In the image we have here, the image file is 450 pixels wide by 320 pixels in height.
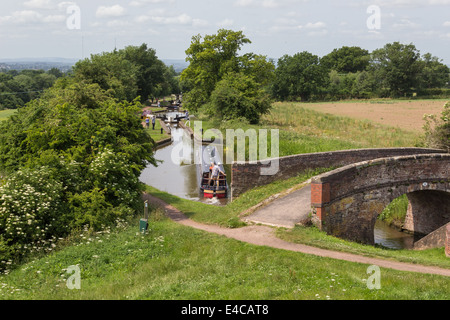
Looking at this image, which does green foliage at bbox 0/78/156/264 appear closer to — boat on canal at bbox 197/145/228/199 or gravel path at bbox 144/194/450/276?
gravel path at bbox 144/194/450/276

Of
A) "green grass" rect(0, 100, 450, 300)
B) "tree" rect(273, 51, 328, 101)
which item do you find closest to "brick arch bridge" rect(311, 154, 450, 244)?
"green grass" rect(0, 100, 450, 300)

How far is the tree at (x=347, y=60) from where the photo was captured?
98.4 metres

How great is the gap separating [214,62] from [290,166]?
29.5 m

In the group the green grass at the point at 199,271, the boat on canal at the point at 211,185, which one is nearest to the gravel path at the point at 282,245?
the green grass at the point at 199,271

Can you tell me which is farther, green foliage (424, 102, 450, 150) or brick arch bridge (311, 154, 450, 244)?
green foliage (424, 102, 450, 150)

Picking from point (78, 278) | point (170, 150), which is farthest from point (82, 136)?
point (170, 150)

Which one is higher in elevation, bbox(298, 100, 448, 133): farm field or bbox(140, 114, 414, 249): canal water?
bbox(298, 100, 448, 133): farm field

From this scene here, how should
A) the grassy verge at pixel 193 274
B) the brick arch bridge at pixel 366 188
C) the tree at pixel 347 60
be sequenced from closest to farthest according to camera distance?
the grassy verge at pixel 193 274 < the brick arch bridge at pixel 366 188 < the tree at pixel 347 60

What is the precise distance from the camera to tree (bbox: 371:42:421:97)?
69.6 m

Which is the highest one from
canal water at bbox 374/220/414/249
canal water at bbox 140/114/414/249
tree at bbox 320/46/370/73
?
tree at bbox 320/46/370/73

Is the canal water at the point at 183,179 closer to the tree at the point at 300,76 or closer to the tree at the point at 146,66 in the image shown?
the tree at the point at 146,66

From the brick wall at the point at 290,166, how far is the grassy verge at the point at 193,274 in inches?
196

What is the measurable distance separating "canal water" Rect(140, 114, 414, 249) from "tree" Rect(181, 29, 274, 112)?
627cm
